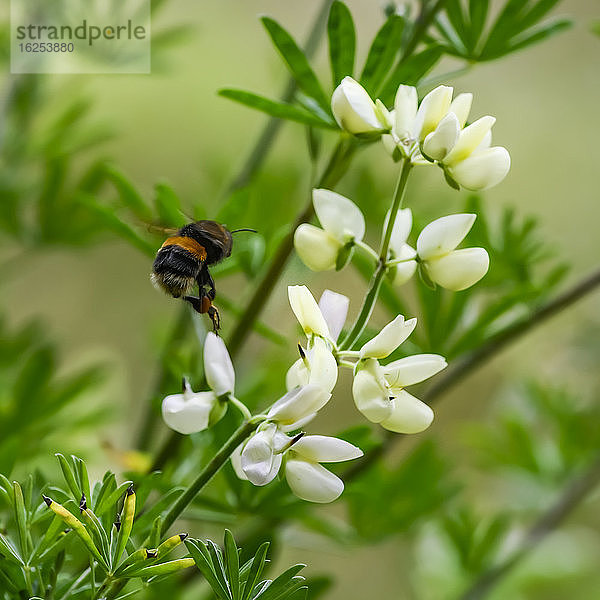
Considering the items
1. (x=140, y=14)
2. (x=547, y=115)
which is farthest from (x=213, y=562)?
(x=547, y=115)

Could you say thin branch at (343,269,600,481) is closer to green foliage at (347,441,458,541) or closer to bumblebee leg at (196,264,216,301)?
green foliage at (347,441,458,541)

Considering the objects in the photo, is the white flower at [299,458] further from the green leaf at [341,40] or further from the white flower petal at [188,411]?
the green leaf at [341,40]

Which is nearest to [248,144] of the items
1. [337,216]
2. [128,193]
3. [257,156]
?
[257,156]

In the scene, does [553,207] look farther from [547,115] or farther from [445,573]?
[445,573]

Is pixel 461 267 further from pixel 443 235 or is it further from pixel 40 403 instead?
pixel 40 403

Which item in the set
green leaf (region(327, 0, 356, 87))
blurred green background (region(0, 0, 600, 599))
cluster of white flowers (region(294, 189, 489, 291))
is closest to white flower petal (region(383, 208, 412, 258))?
cluster of white flowers (region(294, 189, 489, 291))

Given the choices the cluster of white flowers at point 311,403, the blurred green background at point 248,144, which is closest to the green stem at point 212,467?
the cluster of white flowers at point 311,403
